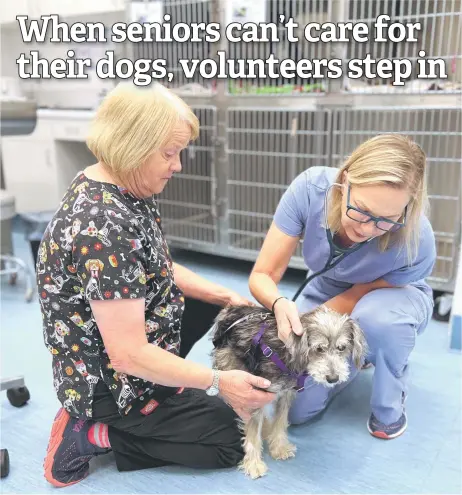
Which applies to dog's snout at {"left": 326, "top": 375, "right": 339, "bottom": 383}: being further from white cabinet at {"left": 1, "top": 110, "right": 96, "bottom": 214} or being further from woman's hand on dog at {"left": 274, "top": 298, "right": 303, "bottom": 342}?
white cabinet at {"left": 1, "top": 110, "right": 96, "bottom": 214}

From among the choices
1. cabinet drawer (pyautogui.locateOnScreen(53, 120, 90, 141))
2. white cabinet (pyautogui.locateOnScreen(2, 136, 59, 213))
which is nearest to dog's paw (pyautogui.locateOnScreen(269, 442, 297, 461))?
cabinet drawer (pyautogui.locateOnScreen(53, 120, 90, 141))

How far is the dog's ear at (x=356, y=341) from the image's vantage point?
4.07 feet

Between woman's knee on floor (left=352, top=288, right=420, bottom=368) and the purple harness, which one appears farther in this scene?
woman's knee on floor (left=352, top=288, right=420, bottom=368)

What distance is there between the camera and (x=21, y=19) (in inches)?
145

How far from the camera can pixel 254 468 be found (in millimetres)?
1350

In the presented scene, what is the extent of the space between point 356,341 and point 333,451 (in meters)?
0.42

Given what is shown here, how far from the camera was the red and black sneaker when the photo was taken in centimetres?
130

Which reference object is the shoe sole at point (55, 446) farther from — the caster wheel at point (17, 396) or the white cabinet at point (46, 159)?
→ the white cabinet at point (46, 159)

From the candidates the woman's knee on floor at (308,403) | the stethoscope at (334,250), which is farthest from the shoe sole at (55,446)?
the stethoscope at (334,250)

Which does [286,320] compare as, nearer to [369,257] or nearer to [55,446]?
[369,257]

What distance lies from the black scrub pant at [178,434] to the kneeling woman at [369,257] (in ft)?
0.90

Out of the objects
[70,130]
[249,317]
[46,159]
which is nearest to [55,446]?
[249,317]

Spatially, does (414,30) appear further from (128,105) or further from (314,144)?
(128,105)

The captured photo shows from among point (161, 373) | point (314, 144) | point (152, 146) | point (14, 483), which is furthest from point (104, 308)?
point (314, 144)
